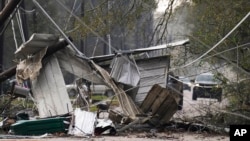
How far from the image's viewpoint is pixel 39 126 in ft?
43.3

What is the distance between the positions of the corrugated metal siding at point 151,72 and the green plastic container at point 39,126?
3.13 meters

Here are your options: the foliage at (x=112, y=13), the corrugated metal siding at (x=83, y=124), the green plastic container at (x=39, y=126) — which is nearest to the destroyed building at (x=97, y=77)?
the corrugated metal siding at (x=83, y=124)

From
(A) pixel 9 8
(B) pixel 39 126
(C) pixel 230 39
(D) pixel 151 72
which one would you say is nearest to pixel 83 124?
(B) pixel 39 126

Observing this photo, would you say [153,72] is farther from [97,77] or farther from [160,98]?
[97,77]

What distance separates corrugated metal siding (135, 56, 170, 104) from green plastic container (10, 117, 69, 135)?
123 inches

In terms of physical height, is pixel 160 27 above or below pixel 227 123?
above

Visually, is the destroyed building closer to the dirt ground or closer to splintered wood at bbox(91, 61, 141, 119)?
splintered wood at bbox(91, 61, 141, 119)

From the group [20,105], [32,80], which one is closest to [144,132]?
[32,80]

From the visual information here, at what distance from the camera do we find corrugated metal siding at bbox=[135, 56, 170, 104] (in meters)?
15.8

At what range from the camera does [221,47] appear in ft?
51.7

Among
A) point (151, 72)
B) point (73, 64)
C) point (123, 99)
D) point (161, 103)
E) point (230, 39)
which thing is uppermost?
point (230, 39)

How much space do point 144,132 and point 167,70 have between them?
2418 mm

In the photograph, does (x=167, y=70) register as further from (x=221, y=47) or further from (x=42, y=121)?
(x=42, y=121)

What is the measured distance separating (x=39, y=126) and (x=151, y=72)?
430cm
